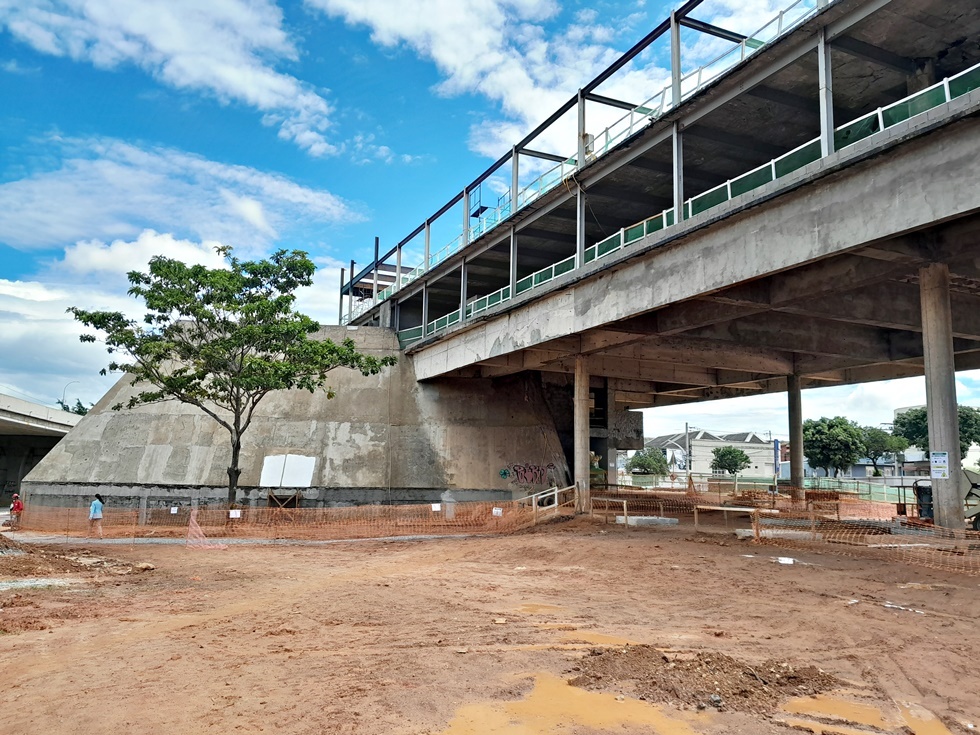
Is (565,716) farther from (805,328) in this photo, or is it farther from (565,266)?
(805,328)

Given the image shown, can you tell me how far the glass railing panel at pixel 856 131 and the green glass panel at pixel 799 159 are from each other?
470mm

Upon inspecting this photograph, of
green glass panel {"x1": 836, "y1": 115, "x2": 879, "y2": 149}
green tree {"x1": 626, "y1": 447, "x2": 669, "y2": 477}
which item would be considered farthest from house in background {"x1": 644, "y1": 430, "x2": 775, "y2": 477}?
green glass panel {"x1": 836, "y1": 115, "x2": 879, "y2": 149}

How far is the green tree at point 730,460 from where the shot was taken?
3620 inches

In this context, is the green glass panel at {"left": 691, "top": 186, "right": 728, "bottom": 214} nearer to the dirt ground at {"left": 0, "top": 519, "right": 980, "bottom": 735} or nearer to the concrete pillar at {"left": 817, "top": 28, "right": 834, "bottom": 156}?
the concrete pillar at {"left": 817, "top": 28, "right": 834, "bottom": 156}

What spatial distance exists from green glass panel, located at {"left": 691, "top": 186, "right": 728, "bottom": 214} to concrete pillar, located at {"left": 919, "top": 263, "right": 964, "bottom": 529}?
5.05 meters

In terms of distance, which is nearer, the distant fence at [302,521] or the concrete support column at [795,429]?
the distant fence at [302,521]

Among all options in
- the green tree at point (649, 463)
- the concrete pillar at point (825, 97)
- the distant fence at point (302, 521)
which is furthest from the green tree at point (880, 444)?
the concrete pillar at point (825, 97)

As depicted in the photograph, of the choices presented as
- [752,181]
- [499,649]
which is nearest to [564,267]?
[752,181]

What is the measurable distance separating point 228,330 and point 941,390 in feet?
75.3

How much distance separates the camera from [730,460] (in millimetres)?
92188

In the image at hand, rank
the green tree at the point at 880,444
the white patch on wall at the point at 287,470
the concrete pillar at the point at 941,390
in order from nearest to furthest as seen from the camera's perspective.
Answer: the concrete pillar at the point at 941,390 → the white patch on wall at the point at 287,470 → the green tree at the point at 880,444

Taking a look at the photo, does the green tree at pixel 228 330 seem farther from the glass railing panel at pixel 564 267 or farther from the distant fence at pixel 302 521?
the glass railing panel at pixel 564 267

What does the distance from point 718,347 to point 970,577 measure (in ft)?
48.5

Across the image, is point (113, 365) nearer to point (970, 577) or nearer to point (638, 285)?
point (638, 285)
